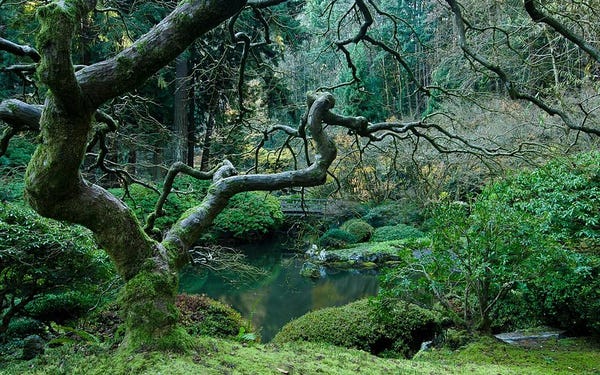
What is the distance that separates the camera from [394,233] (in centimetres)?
1653

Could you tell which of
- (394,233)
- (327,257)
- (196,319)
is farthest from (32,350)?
(394,233)

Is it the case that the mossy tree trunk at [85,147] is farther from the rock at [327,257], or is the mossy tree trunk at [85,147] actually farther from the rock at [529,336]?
the rock at [327,257]

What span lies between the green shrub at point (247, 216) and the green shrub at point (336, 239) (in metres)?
1.82

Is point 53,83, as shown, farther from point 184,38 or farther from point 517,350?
point 517,350

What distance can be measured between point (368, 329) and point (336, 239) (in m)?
10.6

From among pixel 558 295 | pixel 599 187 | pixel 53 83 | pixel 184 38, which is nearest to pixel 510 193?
pixel 599 187

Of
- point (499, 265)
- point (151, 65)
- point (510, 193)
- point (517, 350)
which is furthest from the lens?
point (510, 193)

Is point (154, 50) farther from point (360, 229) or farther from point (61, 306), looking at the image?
point (360, 229)

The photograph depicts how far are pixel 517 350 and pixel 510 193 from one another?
1.95 m

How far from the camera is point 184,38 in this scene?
1.83 meters

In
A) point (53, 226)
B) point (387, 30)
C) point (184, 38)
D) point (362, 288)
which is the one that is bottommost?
point (362, 288)

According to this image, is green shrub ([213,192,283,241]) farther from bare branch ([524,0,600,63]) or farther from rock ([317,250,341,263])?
bare branch ([524,0,600,63])

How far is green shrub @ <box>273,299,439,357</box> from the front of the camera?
5.62 meters

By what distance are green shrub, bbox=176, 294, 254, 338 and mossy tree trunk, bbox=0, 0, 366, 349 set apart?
3035 mm
